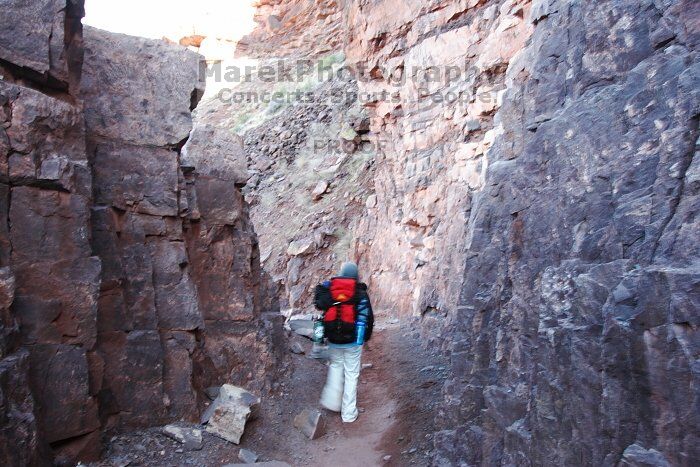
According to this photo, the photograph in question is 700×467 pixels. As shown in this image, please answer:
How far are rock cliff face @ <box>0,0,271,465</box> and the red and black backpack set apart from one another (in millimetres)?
1579

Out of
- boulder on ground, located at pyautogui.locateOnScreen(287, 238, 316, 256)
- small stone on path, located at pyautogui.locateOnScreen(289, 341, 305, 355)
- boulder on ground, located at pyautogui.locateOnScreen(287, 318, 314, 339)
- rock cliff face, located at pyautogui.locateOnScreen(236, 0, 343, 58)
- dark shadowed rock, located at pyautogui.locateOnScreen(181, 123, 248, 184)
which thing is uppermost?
rock cliff face, located at pyautogui.locateOnScreen(236, 0, 343, 58)

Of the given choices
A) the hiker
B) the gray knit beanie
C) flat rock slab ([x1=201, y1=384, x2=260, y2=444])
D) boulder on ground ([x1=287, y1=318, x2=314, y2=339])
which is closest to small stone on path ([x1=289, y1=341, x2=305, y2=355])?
boulder on ground ([x1=287, y1=318, x2=314, y2=339])

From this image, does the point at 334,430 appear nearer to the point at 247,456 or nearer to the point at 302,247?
the point at 247,456

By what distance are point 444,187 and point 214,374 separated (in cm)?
798

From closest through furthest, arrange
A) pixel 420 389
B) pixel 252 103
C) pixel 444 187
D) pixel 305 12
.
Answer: pixel 420 389 < pixel 444 187 < pixel 252 103 < pixel 305 12

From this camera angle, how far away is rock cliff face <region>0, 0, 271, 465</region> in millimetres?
5816

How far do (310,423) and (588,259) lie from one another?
15.9ft

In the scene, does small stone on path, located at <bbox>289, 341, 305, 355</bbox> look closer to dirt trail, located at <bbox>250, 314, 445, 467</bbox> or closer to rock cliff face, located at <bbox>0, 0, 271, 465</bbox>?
dirt trail, located at <bbox>250, 314, 445, 467</bbox>

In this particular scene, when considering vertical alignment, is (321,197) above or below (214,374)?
above

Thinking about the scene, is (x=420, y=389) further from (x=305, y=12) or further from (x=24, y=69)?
(x=305, y=12)

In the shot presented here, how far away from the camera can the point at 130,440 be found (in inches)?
264

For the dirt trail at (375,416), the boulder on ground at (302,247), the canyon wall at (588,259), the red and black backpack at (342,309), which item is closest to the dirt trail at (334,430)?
the dirt trail at (375,416)

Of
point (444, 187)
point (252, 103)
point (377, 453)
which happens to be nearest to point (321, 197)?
point (444, 187)

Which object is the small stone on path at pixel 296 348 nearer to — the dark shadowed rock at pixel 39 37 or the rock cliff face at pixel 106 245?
the rock cliff face at pixel 106 245
